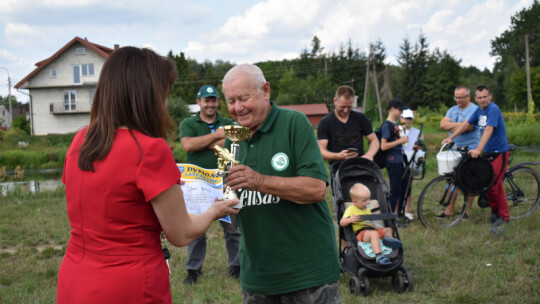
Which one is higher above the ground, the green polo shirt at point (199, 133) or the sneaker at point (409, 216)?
the green polo shirt at point (199, 133)

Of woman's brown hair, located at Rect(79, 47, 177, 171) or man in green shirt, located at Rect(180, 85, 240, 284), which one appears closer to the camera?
woman's brown hair, located at Rect(79, 47, 177, 171)

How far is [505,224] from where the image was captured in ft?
24.3

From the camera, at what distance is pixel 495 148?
295 inches

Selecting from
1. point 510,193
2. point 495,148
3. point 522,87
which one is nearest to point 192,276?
point 495,148

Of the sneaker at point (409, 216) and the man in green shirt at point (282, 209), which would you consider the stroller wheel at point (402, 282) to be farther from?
the sneaker at point (409, 216)

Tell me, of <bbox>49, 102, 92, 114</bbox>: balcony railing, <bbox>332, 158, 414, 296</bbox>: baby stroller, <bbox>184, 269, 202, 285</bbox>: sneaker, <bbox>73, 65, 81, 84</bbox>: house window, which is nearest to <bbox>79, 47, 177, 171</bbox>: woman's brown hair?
<bbox>332, 158, 414, 296</bbox>: baby stroller

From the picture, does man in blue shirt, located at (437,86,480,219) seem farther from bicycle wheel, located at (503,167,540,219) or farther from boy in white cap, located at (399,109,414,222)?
bicycle wheel, located at (503,167,540,219)

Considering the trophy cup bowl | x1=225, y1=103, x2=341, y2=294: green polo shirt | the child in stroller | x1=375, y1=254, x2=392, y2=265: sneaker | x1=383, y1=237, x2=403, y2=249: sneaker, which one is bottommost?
x1=375, y1=254, x2=392, y2=265: sneaker

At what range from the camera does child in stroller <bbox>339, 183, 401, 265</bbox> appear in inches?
203

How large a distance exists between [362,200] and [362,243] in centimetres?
50

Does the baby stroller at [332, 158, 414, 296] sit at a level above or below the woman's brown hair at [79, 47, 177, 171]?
below

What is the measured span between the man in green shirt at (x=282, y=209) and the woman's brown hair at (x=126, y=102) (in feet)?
2.09

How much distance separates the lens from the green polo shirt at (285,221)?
2.64 meters

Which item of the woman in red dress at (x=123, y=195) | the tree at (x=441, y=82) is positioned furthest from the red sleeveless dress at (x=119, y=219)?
the tree at (x=441, y=82)
